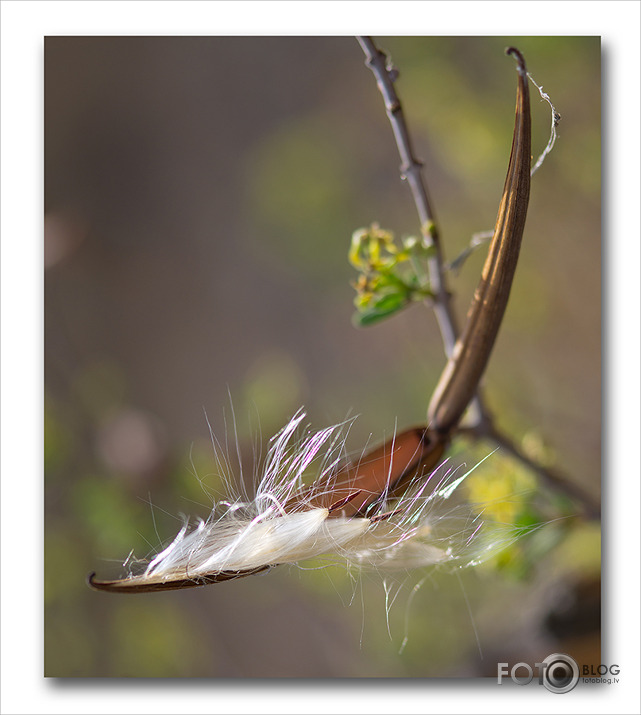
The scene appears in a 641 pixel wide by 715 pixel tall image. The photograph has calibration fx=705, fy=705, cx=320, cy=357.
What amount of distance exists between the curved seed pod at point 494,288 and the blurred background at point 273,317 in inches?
15.7

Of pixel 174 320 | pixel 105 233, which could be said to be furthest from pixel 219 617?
pixel 105 233

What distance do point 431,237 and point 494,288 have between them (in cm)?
14

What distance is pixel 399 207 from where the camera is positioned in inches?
63.4

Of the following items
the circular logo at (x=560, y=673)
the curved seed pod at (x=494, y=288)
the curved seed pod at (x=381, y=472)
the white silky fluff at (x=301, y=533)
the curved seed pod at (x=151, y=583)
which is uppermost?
the curved seed pod at (x=494, y=288)

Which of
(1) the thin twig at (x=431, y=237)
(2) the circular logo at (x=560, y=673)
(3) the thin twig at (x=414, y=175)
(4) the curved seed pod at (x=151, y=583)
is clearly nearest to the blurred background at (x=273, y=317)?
(2) the circular logo at (x=560, y=673)

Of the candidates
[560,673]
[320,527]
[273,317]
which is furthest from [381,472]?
[273,317]

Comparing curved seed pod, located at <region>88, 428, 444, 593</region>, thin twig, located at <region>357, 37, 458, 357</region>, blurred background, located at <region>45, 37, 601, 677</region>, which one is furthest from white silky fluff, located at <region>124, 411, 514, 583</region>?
blurred background, located at <region>45, 37, 601, 677</region>

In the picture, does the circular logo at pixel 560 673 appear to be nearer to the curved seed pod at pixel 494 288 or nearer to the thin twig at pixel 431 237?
the thin twig at pixel 431 237

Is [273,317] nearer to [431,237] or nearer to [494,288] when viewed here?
[431,237]

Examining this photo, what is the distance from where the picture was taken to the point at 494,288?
0.58 m

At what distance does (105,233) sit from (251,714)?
3.65ft

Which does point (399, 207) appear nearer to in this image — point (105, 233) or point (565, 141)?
point (565, 141)

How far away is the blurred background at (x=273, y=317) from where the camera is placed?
1.24 m

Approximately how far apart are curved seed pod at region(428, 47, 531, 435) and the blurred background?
0.40 meters
